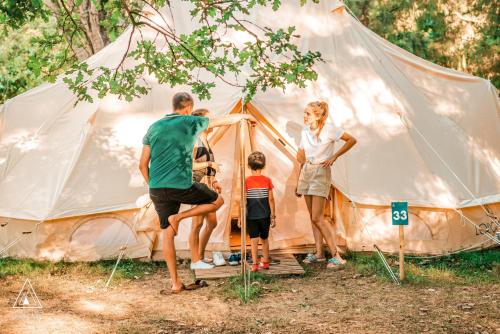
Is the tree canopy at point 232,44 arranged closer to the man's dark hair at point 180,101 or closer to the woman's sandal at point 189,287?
the man's dark hair at point 180,101

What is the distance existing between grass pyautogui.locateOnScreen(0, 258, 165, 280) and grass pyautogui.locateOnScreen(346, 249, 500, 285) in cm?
216

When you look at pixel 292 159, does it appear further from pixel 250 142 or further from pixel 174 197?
pixel 174 197

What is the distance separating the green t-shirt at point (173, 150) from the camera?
4.84 metres

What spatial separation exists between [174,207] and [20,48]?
45.0 ft

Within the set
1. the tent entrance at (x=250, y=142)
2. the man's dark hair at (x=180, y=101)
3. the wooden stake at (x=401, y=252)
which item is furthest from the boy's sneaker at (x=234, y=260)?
the man's dark hair at (x=180, y=101)

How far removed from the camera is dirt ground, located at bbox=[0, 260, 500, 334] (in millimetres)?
4242

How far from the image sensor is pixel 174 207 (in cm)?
502

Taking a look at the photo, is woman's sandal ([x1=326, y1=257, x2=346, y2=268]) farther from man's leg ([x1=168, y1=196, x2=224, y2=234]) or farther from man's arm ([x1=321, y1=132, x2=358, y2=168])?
man's leg ([x1=168, y1=196, x2=224, y2=234])

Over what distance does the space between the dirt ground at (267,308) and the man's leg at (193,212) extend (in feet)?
2.17

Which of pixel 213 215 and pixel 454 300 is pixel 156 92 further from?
pixel 454 300

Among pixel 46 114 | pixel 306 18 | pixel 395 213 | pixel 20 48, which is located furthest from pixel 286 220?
pixel 20 48

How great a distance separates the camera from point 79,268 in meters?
6.05

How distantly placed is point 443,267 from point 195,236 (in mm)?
2468

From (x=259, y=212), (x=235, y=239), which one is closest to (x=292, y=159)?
(x=259, y=212)
